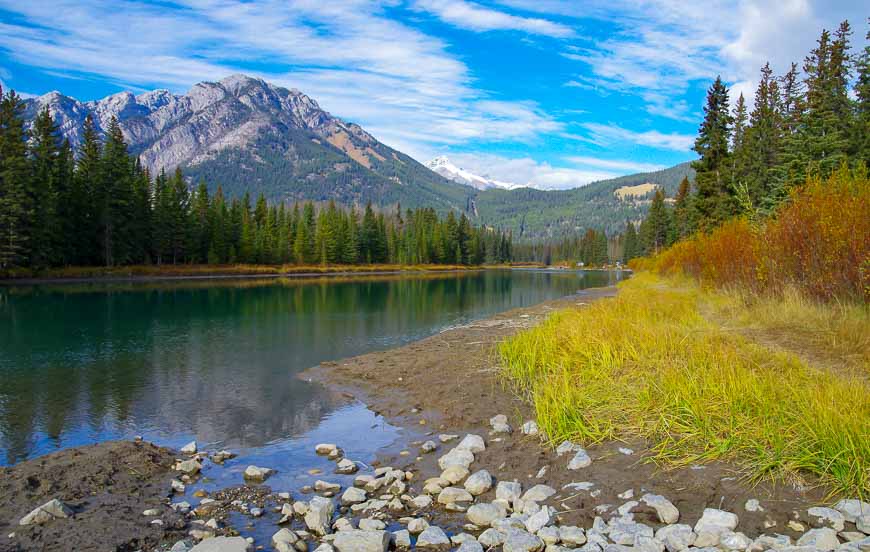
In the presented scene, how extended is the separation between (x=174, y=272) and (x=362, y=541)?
80.3 metres

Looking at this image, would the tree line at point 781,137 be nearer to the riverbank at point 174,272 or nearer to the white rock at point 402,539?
the white rock at point 402,539

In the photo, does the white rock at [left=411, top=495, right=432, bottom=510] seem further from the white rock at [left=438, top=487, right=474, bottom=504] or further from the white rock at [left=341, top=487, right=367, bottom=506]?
the white rock at [left=341, top=487, right=367, bottom=506]

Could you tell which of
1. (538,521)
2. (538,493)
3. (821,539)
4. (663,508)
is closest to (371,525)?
(538,521)

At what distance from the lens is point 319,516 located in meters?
6.44

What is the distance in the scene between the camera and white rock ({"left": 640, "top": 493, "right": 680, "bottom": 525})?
5.79 metres

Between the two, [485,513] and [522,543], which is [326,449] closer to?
[485,513]

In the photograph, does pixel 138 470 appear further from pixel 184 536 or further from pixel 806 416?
pixel 806 416

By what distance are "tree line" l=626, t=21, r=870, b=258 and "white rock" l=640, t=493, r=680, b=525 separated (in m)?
23.0

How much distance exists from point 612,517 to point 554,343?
7.36 meters

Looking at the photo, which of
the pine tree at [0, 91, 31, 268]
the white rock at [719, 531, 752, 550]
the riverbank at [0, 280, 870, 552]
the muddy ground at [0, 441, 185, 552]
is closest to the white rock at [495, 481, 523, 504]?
the riverbank at [0, 280, 870, 552]

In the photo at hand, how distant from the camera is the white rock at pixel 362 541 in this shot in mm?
5711

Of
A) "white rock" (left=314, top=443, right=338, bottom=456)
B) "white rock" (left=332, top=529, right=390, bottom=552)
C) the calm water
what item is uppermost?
"white rock" (left=332, top=529, right=390, bottom=552)

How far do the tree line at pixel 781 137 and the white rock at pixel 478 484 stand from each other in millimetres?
23032

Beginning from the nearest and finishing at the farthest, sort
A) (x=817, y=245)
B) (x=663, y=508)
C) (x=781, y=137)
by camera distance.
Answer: (x=663, y=508), (x=817, y=245), (x=781, y=137)
